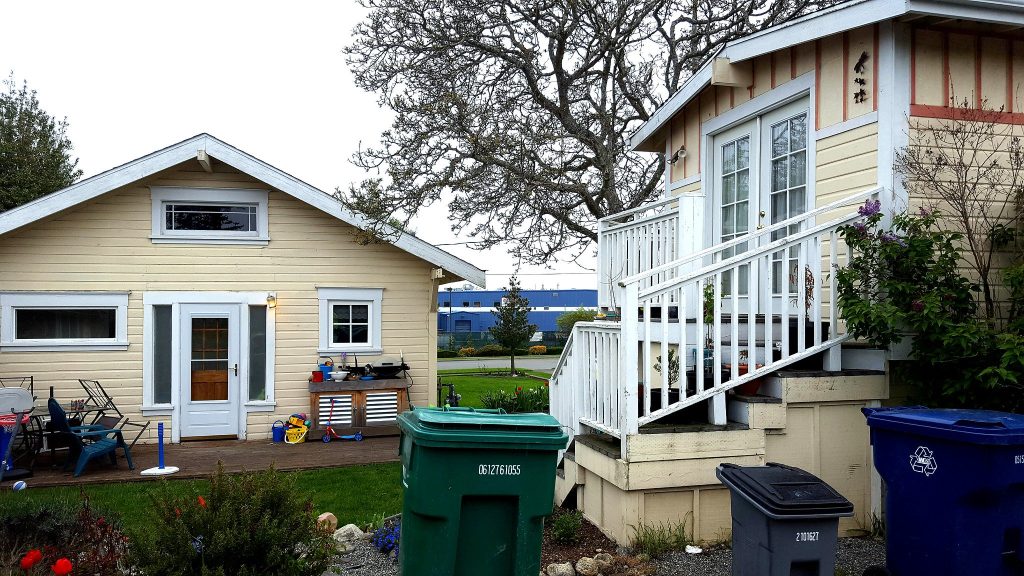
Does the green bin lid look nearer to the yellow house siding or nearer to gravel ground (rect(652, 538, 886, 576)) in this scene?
gravel ground (rect(652, 538, 886, 576))

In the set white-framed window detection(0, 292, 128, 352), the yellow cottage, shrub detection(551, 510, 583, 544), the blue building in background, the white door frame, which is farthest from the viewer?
the blue building in background

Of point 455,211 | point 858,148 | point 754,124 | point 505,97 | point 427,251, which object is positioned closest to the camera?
point 858,148

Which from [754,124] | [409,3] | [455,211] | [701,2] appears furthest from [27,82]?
[754,124]

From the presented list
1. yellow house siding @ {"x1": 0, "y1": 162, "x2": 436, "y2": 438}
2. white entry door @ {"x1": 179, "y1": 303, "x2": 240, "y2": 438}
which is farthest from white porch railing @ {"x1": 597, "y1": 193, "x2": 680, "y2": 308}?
white entry door @ {"x1": 179, "y1": 303, "x2": 240, "y2": 438}

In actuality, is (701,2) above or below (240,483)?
above

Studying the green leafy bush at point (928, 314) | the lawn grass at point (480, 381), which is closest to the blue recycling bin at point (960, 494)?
the green leafy bush at point (928, 314)

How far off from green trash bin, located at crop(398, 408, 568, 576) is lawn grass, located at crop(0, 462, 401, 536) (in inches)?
110

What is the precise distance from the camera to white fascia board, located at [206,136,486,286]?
1055cm

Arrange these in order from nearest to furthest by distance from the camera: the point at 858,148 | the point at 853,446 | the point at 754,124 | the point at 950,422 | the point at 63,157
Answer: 1. the point at 950,422
2. the point at 853,446
3. the point at 858,148
4. the point at 754,124
5. the point at 63,157

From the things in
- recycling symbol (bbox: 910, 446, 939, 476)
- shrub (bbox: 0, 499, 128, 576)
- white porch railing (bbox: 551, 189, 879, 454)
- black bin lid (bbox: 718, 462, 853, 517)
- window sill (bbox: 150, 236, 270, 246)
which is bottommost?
shrub (bbox: 0, 499, 128, 576)

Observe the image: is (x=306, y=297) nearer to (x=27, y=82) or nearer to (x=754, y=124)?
(x=754, y=124)

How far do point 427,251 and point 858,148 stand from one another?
707 cm

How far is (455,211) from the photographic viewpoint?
12.5 m

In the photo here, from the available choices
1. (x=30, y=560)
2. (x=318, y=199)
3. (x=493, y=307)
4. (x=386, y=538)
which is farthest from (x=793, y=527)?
(x=493, y=307)
